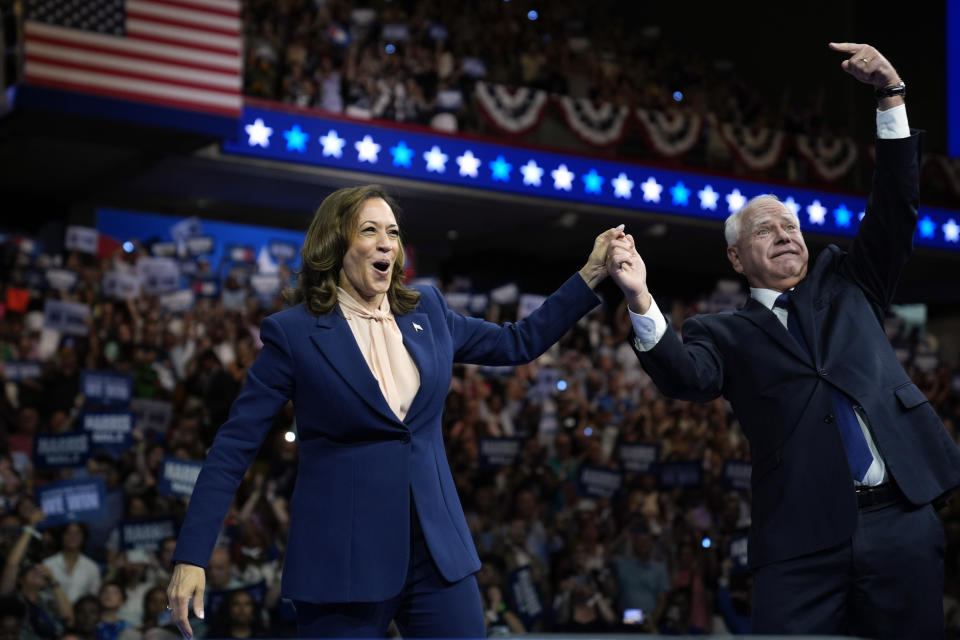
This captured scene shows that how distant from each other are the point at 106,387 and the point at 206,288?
310cm

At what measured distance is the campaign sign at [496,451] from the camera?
25.2ft

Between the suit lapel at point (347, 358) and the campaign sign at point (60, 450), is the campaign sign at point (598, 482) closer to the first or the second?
the campaign sign at point (60, 450)

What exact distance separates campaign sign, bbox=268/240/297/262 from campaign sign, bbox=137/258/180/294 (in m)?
1.76

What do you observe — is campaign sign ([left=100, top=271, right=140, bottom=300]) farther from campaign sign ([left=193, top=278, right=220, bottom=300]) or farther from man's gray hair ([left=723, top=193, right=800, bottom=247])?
man's gray hair ([left=723, top=193, right=800, bottom=247])

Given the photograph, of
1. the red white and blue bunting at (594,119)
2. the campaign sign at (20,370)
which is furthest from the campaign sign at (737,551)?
the red white and blue bunting at (594,119)

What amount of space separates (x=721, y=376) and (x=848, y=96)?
16094 millimetres

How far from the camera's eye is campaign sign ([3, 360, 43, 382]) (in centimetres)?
721

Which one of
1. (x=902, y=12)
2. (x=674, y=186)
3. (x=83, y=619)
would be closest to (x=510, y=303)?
A: (x=674, y=186)

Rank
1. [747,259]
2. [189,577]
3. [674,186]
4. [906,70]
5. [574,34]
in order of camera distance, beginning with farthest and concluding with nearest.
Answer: [906,70]
[574,34]
[674,186]
[747,259]
[189,577]

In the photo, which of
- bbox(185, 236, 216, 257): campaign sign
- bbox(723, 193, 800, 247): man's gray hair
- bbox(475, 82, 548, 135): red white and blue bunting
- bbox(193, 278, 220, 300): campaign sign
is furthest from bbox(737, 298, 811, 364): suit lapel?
bbox(475, 82, 548, 135): red white and blue bunting

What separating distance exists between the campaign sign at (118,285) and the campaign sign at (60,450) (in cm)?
277

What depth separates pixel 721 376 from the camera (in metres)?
2.52

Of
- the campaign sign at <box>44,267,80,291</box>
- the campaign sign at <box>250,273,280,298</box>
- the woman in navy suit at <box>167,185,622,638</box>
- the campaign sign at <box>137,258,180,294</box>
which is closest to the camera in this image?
the woman in navy suit at <box>167,185,622,638</box>

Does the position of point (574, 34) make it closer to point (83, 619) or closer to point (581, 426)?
point (581, 426)
